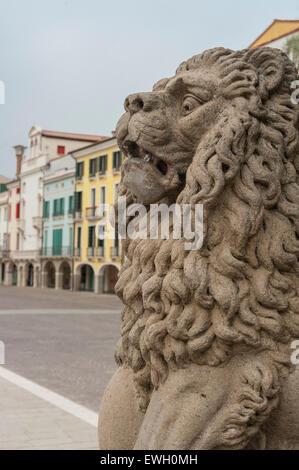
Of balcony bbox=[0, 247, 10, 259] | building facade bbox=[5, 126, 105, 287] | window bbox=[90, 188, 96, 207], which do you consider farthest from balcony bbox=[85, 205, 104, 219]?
balcony bbox=[0, 247, 10, 259]

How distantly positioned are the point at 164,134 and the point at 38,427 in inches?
149

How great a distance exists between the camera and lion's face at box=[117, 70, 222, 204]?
6.55ft

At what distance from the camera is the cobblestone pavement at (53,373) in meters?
4.89

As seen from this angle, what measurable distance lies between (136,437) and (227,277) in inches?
27.0

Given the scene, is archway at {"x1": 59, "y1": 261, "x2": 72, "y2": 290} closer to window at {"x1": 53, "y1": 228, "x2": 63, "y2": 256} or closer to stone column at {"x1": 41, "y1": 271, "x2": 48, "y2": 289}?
window at {"x1": 53, "y1": 228, "x2": 63, "y2": 256}

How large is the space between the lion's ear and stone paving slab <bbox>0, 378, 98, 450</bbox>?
3.37 meters

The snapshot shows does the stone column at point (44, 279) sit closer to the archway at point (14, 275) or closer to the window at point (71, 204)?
the window at point (71, 204)

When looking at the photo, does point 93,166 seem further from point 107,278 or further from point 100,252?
point 107,278

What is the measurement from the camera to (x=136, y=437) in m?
2.11

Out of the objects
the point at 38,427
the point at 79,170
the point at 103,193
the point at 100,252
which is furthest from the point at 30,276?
the point at 38,427

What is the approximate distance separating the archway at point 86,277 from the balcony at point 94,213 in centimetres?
318

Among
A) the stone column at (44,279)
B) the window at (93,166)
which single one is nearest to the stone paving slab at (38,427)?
the window at (93,166)

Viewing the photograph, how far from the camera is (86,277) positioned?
38438 mm

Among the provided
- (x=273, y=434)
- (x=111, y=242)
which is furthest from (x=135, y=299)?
(x=111, y=242)
